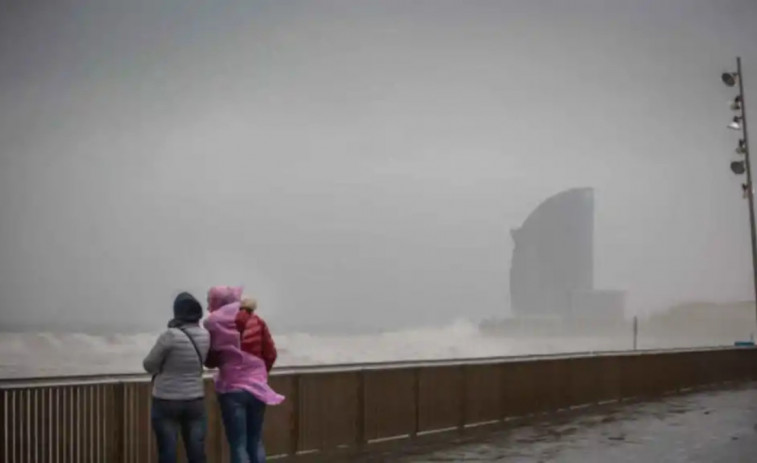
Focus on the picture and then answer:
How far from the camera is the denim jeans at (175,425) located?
10008 mm

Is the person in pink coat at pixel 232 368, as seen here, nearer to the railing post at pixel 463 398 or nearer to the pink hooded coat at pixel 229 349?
the pink hooded coat at pixel 229 349

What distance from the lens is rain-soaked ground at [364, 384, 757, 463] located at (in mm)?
14391

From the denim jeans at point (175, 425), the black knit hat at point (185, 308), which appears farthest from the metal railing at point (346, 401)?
the black knit hat at point (185, 308)

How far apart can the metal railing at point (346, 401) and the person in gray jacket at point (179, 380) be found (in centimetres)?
139

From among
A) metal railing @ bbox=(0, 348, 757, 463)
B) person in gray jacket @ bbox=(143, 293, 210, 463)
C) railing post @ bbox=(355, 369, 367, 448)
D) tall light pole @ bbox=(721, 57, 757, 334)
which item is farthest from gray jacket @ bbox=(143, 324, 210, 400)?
tall light pole @ bbox=(721, 57, 757, 334)

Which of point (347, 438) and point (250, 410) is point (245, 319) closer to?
point (250, 410)

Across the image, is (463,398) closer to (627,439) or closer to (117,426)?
(627,439)

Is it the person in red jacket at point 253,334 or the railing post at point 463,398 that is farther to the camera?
the railing post at point 463,398

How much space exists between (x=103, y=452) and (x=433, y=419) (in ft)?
21.5

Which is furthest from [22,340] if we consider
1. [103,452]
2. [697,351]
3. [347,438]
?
Answer: [103,452]

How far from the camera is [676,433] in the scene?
17.3 metres

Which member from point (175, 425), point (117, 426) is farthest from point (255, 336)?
point (117, 426)

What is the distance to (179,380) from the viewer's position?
32.8 feet

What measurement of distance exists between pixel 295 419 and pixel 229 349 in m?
3.41
